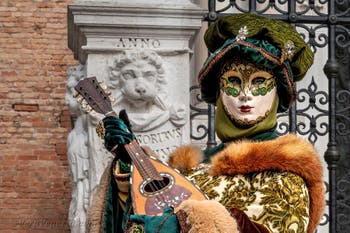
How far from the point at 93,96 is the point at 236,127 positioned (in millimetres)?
732

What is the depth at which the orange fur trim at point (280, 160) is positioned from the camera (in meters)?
7.39

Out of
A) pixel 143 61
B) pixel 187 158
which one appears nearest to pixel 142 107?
pixel 143 61

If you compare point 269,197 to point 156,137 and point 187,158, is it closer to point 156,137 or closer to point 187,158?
point 187,158

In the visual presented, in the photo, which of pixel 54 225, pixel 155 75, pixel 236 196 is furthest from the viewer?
pixel 54 225

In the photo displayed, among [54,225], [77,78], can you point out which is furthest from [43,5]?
[77,78]

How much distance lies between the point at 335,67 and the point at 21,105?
152 inches

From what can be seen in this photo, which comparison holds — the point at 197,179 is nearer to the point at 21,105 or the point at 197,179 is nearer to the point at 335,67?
the point at 335,67

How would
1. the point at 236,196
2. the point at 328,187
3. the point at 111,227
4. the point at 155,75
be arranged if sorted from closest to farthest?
the point at 236,196, the point at 111,227, the point at 155,75, the point at 328,187

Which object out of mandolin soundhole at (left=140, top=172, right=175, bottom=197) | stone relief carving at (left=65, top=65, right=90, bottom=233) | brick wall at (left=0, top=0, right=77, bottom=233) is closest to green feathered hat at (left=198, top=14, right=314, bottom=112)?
mandolin soundhole at (left=140, top=172, right=175, bottom=197)

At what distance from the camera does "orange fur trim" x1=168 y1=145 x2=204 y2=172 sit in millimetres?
7773

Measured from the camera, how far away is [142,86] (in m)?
9.42

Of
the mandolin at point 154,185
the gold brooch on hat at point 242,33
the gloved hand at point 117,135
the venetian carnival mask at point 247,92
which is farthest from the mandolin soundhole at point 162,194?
the gold brooch on hat at point 242,33

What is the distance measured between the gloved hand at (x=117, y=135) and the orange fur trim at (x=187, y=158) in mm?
264

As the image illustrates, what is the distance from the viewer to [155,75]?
31.2 feet
